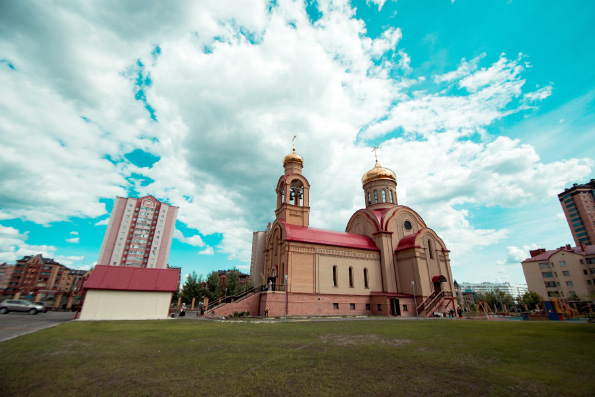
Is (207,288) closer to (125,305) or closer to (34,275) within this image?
(125,305)

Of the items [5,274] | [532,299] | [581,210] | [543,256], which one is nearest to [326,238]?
[532,299]

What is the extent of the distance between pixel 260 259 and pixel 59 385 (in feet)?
218

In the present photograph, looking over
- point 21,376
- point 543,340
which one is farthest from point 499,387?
point 21,376

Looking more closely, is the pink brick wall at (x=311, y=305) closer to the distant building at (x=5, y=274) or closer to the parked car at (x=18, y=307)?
the parked car at (x=18, y=307)

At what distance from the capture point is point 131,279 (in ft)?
73.8

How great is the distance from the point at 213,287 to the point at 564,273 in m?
69.8

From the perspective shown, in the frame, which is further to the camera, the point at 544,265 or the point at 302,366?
the point at 544,265

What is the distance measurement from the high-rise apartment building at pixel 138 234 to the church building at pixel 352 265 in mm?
53432

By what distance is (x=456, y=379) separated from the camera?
596 cm

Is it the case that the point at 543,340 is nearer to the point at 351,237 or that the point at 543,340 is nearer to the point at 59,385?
the point at 59,385

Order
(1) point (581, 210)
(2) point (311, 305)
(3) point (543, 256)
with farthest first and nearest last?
(1) point (581, 210)
(3) point (543, 256)
(2) point (311, 305)

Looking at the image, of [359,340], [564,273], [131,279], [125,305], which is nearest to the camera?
[359,340]

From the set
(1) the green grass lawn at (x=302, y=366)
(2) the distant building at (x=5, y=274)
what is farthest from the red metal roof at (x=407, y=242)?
(2) the distant building at (x=5, y=274)

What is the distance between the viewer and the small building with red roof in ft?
69.4
